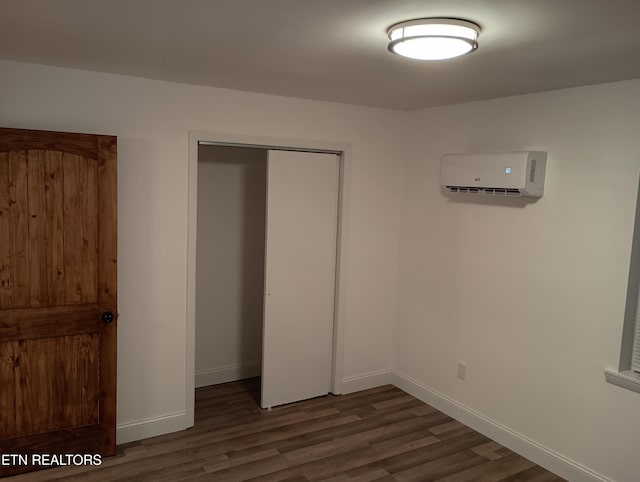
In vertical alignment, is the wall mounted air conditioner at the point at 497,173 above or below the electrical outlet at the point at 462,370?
above

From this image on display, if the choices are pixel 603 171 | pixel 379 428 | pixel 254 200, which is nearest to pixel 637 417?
pixel 603 171

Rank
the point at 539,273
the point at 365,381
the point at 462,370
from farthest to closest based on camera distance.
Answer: the point at 365,381 < the point at 462,370 < the point at 539,273

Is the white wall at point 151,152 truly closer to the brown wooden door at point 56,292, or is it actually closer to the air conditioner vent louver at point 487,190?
the brown wooden door at point 56,292

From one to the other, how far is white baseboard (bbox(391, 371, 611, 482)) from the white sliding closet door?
31.2 inches

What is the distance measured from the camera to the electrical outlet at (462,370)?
3920 mm

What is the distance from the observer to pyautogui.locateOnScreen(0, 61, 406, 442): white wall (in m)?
3.07

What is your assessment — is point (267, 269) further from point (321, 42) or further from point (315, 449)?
point (321, 42)

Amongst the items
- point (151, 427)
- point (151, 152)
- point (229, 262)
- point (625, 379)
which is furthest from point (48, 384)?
point (625, 379)

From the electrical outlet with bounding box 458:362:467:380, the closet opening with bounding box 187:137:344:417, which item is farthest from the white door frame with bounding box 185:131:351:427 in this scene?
the electrical outlet with bounding box 458:362:467:380

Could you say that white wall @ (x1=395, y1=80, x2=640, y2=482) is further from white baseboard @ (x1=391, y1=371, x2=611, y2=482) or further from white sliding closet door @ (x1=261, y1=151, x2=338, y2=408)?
white sliding closet door @ (x1=261, y1=151, x2=338, y2=408)

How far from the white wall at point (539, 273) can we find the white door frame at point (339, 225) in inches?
25.2

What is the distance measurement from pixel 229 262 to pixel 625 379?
310cm

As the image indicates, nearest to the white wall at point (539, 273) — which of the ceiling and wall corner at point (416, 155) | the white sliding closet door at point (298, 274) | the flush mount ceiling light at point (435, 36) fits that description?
the ceiling and wall corner at point (416, 155)

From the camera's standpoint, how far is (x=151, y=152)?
337 cm
